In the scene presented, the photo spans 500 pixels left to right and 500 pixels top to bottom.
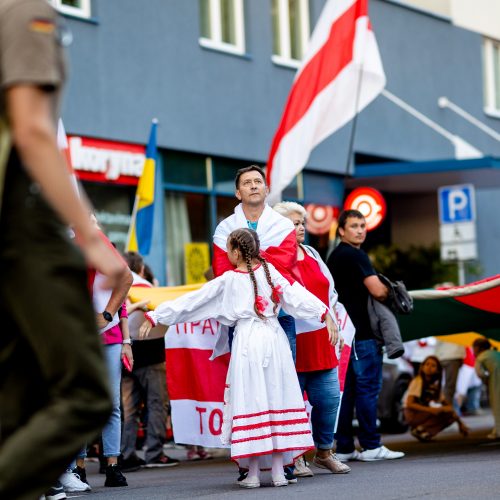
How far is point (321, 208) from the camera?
82.6 feet

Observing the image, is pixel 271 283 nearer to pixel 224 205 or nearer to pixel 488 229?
pixel 224 205

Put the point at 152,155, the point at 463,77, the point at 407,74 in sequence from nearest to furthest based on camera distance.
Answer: the point at 152,155 → the point at 407,74 → the point at 463,77

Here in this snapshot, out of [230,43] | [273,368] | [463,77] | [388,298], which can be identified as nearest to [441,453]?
[388,298]

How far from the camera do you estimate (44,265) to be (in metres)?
3.66

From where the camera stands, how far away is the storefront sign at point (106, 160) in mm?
18875

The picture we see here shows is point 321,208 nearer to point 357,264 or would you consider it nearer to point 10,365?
point 357,264

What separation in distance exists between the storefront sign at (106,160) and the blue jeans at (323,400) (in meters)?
9.60

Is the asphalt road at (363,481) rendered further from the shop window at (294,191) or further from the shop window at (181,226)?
the shop window at (294,191)

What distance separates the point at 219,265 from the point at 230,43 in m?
14.3

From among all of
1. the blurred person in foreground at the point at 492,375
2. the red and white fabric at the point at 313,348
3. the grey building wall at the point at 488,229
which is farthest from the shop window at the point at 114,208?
the grey building wall at the point at 488,229

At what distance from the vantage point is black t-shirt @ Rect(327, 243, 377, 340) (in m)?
10.9

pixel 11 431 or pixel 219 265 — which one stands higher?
pixel 219 265

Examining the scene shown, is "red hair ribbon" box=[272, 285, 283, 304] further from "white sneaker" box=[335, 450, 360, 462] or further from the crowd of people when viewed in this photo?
"white sneaker" box=[335, 450, 360, 462]

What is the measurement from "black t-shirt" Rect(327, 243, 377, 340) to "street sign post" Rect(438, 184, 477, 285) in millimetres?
9279
